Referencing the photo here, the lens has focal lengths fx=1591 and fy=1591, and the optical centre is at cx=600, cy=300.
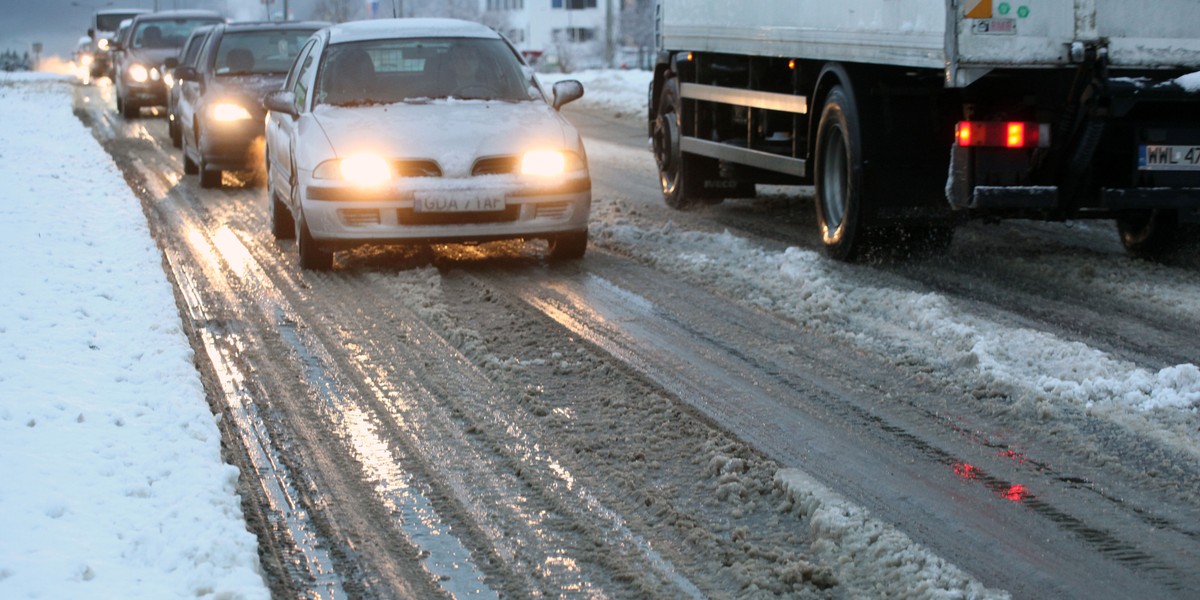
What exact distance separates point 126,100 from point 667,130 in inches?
638

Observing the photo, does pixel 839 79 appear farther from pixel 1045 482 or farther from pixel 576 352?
pixel 1045 482

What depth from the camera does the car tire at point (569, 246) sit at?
10164mm

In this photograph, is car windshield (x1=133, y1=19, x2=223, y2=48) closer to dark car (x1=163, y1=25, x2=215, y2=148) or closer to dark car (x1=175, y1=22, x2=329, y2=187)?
dark car (x1=163, y1=25, x2=215, y2=148)

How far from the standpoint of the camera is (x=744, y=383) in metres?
6.75

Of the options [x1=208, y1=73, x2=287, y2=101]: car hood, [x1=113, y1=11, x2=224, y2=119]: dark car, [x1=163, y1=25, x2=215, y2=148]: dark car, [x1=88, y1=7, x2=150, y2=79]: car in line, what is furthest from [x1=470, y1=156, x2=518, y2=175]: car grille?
[x1=88, y1=7, x2=150, y2=79]: car in line

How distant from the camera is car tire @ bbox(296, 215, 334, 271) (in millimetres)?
9922

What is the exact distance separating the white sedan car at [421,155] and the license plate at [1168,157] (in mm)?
3386

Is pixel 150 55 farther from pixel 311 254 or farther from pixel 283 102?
pixel 311 254

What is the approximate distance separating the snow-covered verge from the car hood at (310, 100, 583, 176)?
1476 millimetres

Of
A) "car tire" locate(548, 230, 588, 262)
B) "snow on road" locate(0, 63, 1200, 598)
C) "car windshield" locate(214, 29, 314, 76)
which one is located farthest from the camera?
"car windshield" locate(214, 29, 314, 76)

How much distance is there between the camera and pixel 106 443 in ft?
18.1

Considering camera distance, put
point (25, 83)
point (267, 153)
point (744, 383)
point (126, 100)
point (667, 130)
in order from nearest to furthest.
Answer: point (744, 383)
point (267, 153)
point (667, 130)
point (126, 100)
point (25, 83)

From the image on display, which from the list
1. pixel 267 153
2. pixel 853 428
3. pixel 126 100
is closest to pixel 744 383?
pixel 853 428

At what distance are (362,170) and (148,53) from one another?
1963 cm
